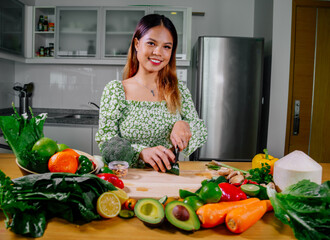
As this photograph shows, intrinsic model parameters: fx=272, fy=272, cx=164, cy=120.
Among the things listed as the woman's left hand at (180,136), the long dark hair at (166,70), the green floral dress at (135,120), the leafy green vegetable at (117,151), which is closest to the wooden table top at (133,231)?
the leafy green vegetable at (117,151)

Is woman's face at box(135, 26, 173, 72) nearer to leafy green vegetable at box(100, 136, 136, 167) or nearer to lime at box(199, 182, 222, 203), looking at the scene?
leafy green vegetable at box(100, 136, 136, 167)

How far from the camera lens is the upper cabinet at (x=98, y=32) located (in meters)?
3.32

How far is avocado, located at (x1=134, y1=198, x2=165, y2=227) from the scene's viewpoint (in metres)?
0.70

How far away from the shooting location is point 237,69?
9.80 ft

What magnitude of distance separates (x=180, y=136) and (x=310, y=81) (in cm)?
246

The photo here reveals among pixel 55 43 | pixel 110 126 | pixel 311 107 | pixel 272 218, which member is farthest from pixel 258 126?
pixel 55 43

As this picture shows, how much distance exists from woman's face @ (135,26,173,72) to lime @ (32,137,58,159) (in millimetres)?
628

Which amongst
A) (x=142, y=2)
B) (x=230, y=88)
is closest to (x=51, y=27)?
(x=142, y=2)

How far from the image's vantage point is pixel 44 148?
3.19ft

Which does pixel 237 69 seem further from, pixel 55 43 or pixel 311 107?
pixel 55 43

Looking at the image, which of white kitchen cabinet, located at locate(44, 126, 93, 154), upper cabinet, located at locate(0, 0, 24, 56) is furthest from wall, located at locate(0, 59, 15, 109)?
white kitchen cabinet, located at locate(44, 126, 93, 154)

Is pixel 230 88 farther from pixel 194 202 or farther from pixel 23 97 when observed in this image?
pixel 23 97

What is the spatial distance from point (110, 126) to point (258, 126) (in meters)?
2.14

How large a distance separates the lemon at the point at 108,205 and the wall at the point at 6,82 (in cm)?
329
